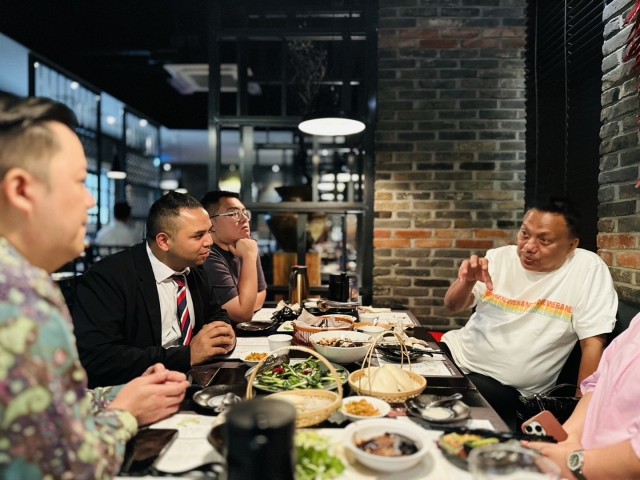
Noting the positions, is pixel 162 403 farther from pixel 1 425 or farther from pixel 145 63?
A: pixel 145 63

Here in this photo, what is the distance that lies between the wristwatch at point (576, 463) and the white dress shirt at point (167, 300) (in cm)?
161

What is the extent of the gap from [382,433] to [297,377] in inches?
18.5

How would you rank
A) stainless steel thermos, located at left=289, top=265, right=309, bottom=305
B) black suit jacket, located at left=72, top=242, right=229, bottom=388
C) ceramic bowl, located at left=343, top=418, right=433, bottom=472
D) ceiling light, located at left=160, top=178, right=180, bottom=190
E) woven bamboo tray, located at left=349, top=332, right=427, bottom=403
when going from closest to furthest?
ceramic bowl, located at left=343, top=418, right=433, bottom=472 → woven bamboo tray, located at left=349, top=332, right=427, bottom=403 → black suit jacket, located at left=72, top=242, right=229, bottom=388 → stainless steel thermos, located at left=289, top=265, right=309, bottom=305 → ceiling light, located at left=160, top=178, right=180, bottom=190

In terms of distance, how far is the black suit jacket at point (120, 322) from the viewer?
1.62 meters

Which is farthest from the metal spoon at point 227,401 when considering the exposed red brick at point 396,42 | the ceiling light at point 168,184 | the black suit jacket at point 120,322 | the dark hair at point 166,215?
the ceiling light at point 168,184

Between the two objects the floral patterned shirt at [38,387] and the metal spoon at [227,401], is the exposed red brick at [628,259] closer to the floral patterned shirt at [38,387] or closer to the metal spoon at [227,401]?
the metal spoon at [227,401]

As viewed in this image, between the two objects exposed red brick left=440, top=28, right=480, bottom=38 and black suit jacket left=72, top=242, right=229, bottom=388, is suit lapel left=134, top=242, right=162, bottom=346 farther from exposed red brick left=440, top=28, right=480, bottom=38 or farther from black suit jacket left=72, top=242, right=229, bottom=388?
exposed red brick left=440, top=28, right=480, bottom=38

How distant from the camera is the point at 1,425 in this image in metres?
0.65

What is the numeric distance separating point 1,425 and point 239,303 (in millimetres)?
1990

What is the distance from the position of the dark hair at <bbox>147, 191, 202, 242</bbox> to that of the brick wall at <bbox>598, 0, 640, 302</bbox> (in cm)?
207

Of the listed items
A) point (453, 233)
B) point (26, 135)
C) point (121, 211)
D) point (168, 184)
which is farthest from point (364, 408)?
point (168, 184)

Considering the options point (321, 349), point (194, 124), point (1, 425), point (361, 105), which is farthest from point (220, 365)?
point (194, 124)

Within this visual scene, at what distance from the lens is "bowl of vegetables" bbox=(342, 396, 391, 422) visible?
46.4 inches

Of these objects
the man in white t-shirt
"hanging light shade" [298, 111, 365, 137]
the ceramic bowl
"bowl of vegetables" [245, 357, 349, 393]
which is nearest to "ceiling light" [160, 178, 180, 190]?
"hanging light shade" [298, 111, 365, 137]
